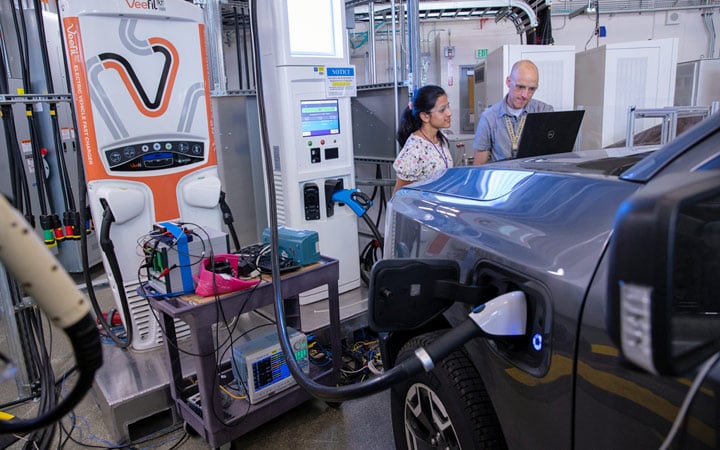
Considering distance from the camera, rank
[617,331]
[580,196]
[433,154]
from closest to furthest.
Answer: [617,331] → [580,196] → [433,154]

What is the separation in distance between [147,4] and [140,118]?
612mm

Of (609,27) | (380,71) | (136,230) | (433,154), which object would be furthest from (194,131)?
(609,27)

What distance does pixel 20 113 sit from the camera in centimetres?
464

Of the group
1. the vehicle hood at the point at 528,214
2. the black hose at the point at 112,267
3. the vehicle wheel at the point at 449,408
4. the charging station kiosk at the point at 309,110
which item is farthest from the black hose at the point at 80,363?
the charging station kiosk at the point at 309,110

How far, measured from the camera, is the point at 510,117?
3.58 m

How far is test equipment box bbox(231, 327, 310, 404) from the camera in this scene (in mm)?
2381

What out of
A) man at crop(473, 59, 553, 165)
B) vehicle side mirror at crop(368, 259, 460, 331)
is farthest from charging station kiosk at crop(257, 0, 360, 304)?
vehicle side mirror at crop(368, 259, 460, 331)

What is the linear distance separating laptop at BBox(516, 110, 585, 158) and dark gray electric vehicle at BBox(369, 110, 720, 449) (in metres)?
0.67

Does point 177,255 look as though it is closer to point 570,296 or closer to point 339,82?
point 570,296

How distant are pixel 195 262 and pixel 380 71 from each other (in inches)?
245

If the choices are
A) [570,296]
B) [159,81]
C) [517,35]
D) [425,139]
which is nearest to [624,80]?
[425,139]

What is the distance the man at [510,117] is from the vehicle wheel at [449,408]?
7.35 ft

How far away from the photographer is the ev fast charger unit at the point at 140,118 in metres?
2.64

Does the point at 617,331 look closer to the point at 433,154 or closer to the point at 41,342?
the point at 433,154
